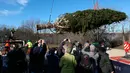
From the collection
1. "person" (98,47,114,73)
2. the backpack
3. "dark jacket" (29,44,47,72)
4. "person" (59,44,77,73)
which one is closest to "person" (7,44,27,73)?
"dark jacket" (29,44,47,72)

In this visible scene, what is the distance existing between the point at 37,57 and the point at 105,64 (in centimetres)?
214

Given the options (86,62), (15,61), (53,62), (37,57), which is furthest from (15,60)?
(86,62)

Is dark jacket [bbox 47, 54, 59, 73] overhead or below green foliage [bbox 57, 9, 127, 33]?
below

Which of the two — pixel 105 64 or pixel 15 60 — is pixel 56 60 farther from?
pixel 105 64

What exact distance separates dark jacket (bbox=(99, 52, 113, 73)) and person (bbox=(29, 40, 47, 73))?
1.82m

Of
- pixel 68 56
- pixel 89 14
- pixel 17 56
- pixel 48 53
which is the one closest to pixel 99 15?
pixel 89 14

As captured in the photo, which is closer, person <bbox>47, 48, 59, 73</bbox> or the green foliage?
the green foliage

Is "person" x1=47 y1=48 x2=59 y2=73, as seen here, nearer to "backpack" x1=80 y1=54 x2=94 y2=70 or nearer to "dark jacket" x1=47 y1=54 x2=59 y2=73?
"dark jacket" x1=47 y1=54 x2=59 y2=73

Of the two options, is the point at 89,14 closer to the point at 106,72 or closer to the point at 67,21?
the point at 67,21

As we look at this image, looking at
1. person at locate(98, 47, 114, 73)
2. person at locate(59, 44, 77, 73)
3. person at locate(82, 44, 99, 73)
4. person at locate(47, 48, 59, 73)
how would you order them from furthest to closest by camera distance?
person at locate(47, 48, 59, 73)
person at locate(82, 44, 99, 73)
person at locate(98, 47, 114, 73)
person at locate(59, 44, 77, 73)

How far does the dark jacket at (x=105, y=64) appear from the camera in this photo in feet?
22.6

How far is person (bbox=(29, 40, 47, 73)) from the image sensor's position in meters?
7.30

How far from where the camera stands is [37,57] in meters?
7.39

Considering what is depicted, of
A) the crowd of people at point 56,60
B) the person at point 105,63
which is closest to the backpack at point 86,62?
the crowd of people at point 56,60
